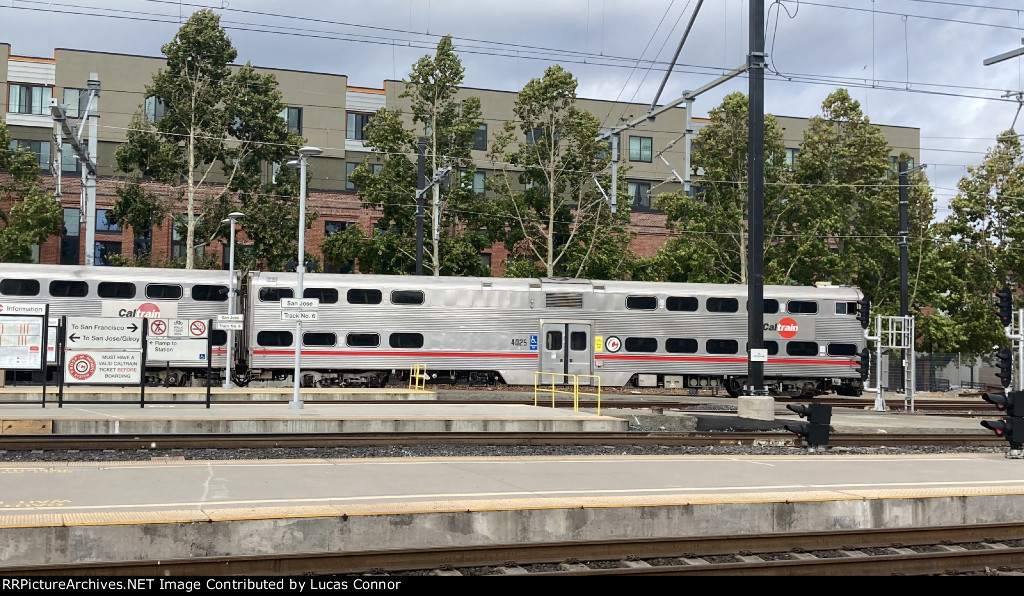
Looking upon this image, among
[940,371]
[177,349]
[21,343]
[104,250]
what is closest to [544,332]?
[177,349]

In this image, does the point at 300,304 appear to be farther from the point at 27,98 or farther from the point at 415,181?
the point at 27,98

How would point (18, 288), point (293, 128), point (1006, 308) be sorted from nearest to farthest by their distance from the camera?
point (1006, 308) → point (18, 288) → point (293, 128)

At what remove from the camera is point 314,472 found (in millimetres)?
12961

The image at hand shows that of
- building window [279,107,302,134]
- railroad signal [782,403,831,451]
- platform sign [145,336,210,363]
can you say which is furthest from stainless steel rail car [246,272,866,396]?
building window [279,107,302,134]

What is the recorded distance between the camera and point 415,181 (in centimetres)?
4541

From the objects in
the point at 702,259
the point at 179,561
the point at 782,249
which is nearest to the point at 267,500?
the point at 179,561

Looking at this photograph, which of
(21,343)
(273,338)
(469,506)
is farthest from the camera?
(273,338)

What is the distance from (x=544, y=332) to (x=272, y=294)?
30.2ft

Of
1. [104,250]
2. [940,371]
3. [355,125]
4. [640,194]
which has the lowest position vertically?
[940,371]

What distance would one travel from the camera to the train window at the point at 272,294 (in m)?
32.5

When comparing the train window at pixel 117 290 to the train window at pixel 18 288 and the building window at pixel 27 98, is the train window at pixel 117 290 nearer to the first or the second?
the train window at pixel 18 288
